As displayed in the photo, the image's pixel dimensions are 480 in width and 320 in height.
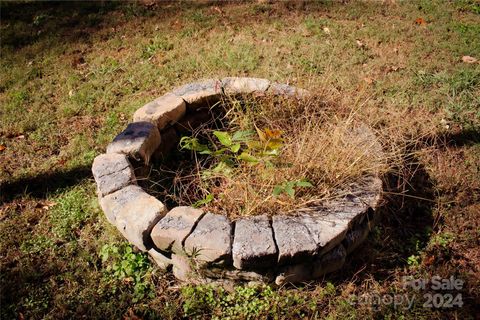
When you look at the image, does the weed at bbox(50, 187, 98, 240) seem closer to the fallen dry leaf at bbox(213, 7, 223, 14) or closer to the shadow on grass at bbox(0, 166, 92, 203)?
the shadow on grass at bbox(0, 166, 92, 203)

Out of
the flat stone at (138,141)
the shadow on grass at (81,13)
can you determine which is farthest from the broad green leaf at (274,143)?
the shadow on grass at (81,13)

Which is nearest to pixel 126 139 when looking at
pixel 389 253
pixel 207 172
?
pixel 207 172

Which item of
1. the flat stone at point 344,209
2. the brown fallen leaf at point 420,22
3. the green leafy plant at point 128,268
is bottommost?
the green leafy plant at point 128,268

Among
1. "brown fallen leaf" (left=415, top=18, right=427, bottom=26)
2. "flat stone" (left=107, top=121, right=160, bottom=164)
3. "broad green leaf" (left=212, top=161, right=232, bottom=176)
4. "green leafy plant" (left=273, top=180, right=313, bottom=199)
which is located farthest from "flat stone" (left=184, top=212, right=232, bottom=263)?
"brown fallen leaf" (left=415, top=18, right=427, bottom=26)

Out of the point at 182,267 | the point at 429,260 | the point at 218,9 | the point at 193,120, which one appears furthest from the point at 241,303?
the point at 218,9

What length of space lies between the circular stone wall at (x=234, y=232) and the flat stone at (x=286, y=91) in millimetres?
789

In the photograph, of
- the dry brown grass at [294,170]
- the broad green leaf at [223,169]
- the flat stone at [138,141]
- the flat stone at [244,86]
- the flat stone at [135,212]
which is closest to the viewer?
the flat stone at [135,212]

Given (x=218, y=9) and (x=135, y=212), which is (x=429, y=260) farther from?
(x=218, y=9)

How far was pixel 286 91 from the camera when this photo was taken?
11.1ft

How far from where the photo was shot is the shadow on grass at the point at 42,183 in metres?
3.22

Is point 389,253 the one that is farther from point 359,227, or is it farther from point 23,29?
point 23,29

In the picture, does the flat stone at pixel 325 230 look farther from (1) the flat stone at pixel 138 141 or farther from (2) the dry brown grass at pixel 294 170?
(1) the flat stone at pixel 138 141

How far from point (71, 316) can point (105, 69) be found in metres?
3.12

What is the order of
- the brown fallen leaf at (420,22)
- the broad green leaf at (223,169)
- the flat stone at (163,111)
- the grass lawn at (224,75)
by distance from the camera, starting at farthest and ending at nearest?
the brown fallen leaf at (420,22) < the flat stone at (163,111) < the broad green leaf at (223,169) < the grass lawn at (224,75)
